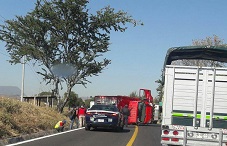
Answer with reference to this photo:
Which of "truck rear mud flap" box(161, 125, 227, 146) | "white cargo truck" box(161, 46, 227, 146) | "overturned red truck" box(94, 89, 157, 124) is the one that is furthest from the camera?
"overturned red truck" box(94, 89, 157, 124)

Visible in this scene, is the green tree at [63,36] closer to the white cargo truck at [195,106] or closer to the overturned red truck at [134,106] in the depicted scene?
the overturned red truck at [134,106]

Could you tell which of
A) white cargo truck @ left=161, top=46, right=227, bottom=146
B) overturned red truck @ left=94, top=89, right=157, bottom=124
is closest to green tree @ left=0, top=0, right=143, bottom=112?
overturned red truck @ left=94, top=89, right=157, bottom=124

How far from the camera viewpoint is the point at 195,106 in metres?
11.1

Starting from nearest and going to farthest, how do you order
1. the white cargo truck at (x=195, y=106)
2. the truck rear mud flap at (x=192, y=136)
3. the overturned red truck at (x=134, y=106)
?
the truck rear mud flap at (x=192, y=136) < the white cargo truck at (x=195, y=106) < the overturned red truck at (x=134, y=106)

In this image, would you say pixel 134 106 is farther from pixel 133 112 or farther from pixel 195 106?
pixel 195 106

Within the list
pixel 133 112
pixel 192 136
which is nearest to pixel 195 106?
pixel 192 136

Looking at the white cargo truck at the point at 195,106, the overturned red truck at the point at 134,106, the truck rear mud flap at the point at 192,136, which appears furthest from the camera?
the overturned red truck at the point at 134,106

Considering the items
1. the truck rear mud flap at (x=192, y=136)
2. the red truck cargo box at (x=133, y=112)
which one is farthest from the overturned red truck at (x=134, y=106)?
the truck rear mud flap at (x=192, y=136)

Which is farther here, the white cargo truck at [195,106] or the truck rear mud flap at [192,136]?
the white cargo truck at [195,106]

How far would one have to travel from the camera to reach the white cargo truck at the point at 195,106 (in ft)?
35.9

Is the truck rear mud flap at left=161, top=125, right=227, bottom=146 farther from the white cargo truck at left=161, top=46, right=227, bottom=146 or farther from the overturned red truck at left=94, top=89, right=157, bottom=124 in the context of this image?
the overturned red truck at left=94, top=89, right=157, bottom=124

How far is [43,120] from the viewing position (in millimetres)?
19734

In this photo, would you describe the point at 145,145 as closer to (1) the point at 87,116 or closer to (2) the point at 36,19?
(1) the point at 87,116

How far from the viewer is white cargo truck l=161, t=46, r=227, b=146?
10.9m
